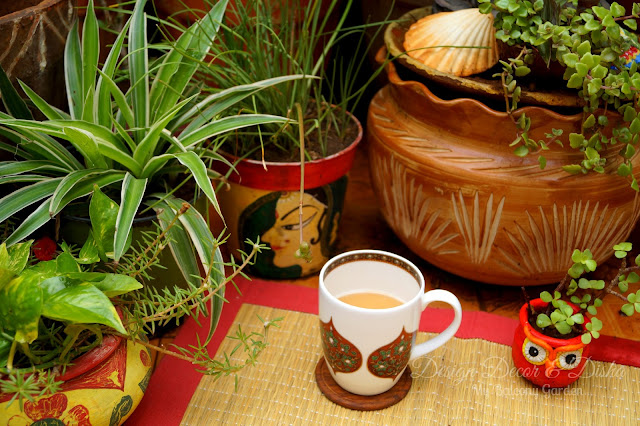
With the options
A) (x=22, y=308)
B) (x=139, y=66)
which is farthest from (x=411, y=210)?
(x=22, y=308)

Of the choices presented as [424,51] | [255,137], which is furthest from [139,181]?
[424,51]

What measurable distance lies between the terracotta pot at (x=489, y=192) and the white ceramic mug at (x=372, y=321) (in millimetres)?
150

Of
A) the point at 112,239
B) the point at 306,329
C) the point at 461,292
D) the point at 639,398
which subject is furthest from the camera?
the point at 461,292

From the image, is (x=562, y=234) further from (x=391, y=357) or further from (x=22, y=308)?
(x=22, y=308)

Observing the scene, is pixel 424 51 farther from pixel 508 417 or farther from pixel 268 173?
pixel 508 417

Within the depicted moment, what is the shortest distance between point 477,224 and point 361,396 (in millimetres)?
273

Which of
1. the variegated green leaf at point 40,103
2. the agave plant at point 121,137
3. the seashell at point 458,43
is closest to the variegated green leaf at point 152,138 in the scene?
the agave plant at point 121,137

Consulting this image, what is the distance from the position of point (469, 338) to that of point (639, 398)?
0.21 meters

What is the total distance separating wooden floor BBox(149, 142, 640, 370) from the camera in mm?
903

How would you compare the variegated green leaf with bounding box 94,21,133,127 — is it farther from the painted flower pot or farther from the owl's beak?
the owl's beak

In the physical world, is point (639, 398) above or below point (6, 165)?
below

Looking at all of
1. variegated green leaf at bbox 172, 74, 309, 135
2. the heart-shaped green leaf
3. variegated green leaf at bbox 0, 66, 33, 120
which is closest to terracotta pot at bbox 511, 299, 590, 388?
variegated green leaf at bbox 172, 74, 309, 135

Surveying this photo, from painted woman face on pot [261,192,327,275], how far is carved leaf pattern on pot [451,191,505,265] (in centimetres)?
21

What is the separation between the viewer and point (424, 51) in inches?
34.4
